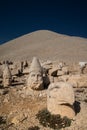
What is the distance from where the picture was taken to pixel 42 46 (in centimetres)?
6212

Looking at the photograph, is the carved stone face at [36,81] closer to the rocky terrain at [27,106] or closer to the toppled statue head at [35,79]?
the toppled statue head at [35,79]

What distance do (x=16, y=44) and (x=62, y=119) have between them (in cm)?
6293

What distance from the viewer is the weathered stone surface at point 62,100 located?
33.4 ft

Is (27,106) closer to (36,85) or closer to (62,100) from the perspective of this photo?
(36,85)

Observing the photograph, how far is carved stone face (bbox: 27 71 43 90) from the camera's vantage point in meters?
13.7

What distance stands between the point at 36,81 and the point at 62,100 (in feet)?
12.3

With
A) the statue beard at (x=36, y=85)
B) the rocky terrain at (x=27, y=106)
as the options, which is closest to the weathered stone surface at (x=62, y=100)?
the rocky terrain at (x=27, y=106)

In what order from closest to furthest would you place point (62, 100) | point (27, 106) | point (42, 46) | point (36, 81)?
point (62, 100), point (27, 106), point (36, 81), point (42, 46)

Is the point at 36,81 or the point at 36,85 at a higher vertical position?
the point at 36,81

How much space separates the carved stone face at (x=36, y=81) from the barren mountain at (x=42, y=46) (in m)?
33.1

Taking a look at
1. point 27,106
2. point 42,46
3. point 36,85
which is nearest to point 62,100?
point 27,106

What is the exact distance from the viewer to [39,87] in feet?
45.4

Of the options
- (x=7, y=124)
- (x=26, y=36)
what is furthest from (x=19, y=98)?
(x=26, y=36)

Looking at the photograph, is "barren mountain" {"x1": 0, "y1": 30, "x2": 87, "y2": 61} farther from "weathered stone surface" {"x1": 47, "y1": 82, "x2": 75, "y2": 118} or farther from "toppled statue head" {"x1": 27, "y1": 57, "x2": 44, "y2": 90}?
"weathered stone surface" {"x1": 47, "y1": 82, "x2": 75, "y2": 118}
